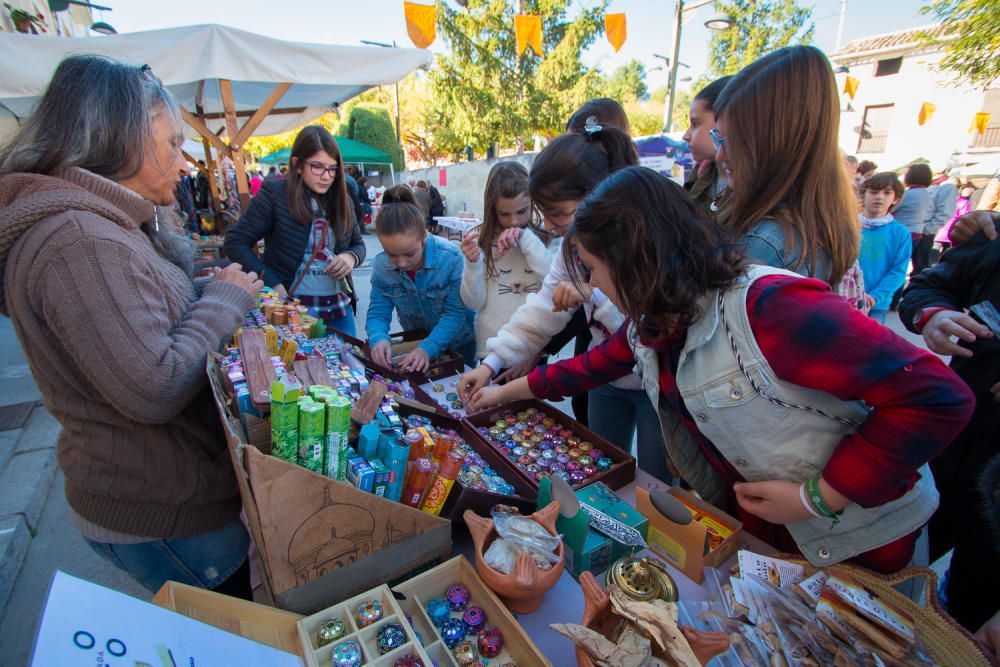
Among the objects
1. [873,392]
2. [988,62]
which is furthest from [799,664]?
[988,62]

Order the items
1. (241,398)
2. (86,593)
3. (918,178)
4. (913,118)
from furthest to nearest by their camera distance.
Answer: (913,118), (918,178), (241,398), (86,593)

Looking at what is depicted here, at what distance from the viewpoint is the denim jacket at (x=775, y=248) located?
1.25 m

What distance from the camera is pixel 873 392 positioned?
2.95 feet

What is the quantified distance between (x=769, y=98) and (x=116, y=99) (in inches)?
66.5

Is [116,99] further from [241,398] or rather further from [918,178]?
[918,178]

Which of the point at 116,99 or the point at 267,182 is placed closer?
the point at 116,99

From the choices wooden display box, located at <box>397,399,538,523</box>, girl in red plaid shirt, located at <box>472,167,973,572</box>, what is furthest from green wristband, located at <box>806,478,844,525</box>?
wooden display box, located at <box>397,399,538,523</box>

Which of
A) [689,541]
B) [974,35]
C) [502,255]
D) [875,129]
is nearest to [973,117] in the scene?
[875,129]

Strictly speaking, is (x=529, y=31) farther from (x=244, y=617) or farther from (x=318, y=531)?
(x=244, y=617)

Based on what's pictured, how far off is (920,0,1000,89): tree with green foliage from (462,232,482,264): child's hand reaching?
8.70 meters

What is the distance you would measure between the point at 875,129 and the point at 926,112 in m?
3.60

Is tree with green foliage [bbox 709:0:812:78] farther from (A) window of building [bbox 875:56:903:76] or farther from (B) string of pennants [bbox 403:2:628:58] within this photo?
(B) string of pennants [bbox 403:2:628:58]

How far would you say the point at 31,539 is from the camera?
2568mm

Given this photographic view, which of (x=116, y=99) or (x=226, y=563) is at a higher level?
(x=116, y=99)
